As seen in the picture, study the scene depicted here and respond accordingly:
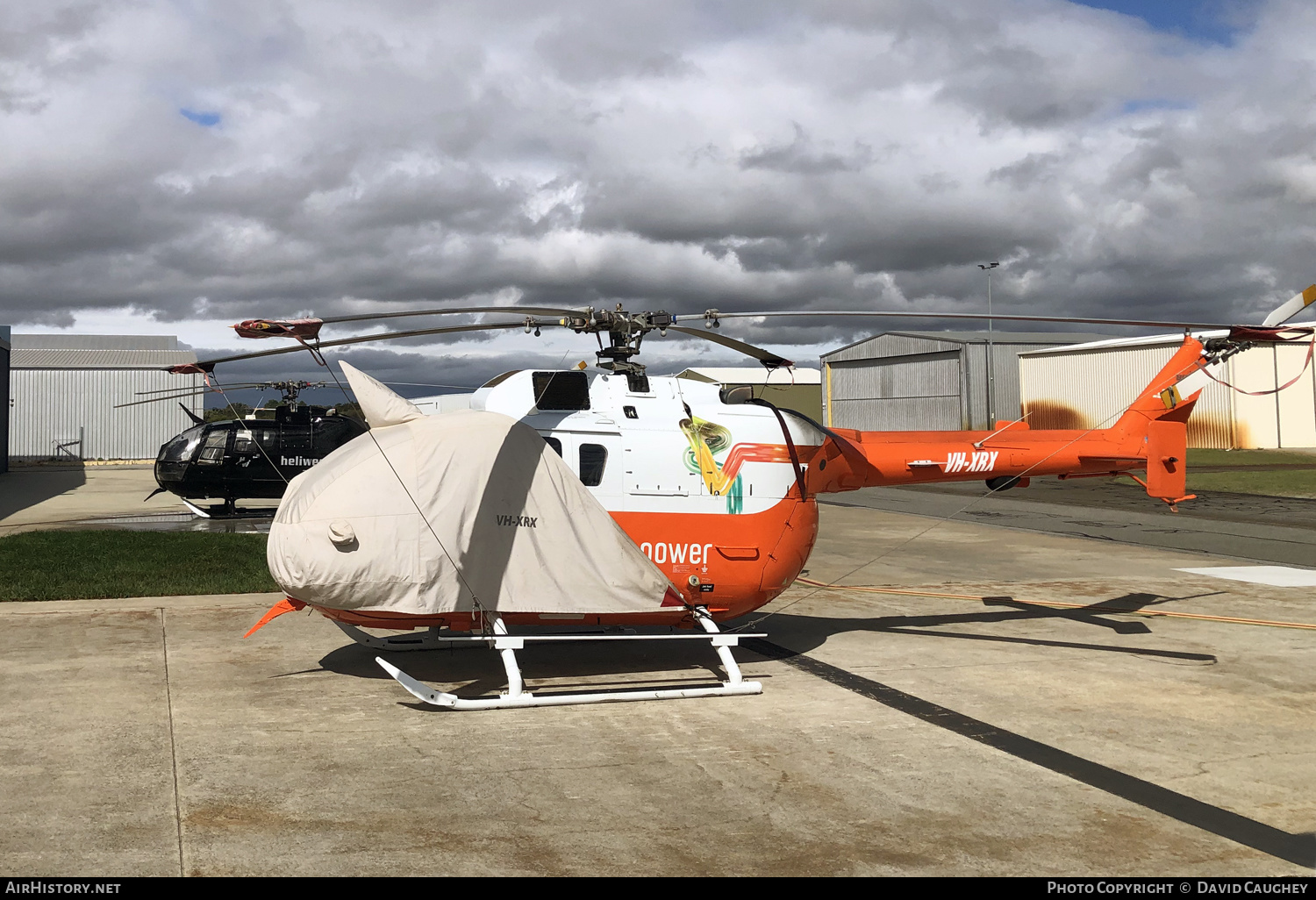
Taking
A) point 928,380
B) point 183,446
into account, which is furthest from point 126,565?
point 928,380

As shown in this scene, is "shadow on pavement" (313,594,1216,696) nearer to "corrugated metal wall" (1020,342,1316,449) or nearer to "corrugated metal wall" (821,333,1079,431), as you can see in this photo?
"corrugated metal wall" (1020,342,1316,449)

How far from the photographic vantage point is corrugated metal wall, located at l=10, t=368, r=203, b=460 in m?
48.2

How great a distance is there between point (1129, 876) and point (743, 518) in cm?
458

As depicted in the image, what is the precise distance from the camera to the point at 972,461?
10.2 metres

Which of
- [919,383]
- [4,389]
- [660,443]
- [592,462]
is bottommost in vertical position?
[592,462]

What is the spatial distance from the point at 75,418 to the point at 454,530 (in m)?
49.4

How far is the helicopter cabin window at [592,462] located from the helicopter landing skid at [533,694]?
4.31 feet

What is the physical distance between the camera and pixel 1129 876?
450 cm

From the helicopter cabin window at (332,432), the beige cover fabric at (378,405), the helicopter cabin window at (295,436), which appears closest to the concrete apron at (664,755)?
the beige cover fabric at (378,405)

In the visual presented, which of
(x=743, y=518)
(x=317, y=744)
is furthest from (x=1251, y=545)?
(x=317, y=744)

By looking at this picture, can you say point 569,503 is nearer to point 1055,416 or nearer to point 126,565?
point 126,565

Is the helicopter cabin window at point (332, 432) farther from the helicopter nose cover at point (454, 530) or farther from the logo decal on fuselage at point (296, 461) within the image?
the helicopter nose cover at point (454, 530)
